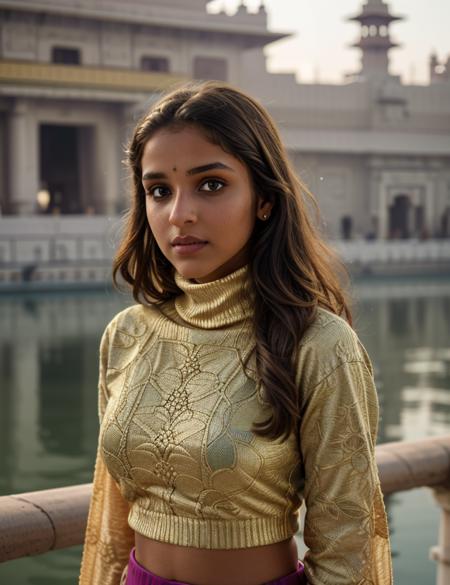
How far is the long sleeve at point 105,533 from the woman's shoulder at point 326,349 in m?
0.38

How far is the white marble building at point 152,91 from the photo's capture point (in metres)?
22.9

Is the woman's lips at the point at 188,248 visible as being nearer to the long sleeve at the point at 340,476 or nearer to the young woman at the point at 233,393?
the young woman at the point at 233,393

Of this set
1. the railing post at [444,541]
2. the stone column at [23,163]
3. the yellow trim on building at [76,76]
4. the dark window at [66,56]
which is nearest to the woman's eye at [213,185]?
the railing post at [444,541]

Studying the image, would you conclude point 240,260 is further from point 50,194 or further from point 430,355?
point 50,194

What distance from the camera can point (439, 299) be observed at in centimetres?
1791

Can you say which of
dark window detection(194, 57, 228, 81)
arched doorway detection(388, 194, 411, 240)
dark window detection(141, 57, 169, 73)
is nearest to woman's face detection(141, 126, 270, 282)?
dark window detection(141, 57, 169, 73)

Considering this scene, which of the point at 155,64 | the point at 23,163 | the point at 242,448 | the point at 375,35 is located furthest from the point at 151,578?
the point at 375,35

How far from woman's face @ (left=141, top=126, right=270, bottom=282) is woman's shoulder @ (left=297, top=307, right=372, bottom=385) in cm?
18

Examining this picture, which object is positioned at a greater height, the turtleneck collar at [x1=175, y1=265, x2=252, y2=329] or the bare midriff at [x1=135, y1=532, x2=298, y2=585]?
the turtleneck collar at [x1=175, y1=265, x2=252, y2=329]

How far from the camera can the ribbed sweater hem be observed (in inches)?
51.1

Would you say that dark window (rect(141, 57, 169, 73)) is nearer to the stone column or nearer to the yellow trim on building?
the yellow trim on building

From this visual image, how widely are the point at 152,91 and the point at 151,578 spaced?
18.2 meters

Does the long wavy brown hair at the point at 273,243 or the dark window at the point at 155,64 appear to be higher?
the dark window at the point at 155,64

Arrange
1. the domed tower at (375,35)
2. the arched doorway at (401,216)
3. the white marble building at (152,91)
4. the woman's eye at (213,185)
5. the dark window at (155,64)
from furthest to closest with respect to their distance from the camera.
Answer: the domed tower at (375,35)
the arched doorway at (401,216)
the dark window at (155,64)
the white marble building at (152,91)
the woman's eye at (213,185)
